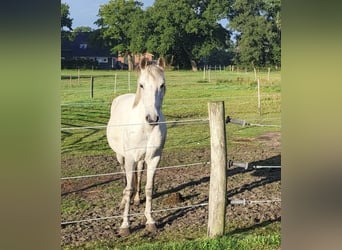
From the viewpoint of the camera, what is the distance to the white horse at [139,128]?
3510 mm

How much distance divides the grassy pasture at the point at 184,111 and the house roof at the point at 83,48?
110 mm

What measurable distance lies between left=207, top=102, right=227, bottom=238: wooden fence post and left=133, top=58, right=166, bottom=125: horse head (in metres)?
0.38

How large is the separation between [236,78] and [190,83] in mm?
330

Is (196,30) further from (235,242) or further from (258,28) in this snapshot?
Answer: (235,242)

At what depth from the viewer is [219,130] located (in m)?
3.68

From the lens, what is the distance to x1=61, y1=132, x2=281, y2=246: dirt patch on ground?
348 centimetres

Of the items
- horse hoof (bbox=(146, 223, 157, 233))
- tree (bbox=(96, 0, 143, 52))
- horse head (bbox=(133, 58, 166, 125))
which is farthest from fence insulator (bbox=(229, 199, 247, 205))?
tree (bbox=(96, 0, 143, 52))

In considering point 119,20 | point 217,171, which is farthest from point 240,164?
point 119,20

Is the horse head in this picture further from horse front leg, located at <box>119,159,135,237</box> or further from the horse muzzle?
horse front leg, located at <box>119,159,135,237</box>

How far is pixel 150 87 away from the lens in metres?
3.51

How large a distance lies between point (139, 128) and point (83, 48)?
0.59 m

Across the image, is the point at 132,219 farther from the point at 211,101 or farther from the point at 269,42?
the point at 269,42
